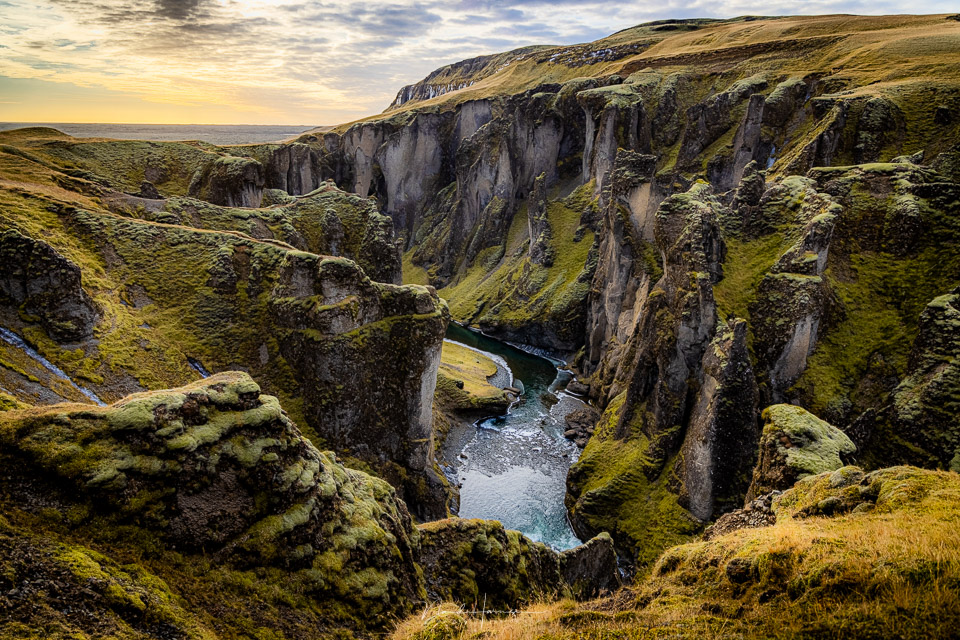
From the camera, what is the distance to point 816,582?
28.5ft

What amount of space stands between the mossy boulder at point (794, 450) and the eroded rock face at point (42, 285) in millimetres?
30773

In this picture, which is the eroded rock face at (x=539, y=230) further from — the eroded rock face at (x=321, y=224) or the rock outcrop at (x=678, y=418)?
the rock outcrop at (x=678, y=418)

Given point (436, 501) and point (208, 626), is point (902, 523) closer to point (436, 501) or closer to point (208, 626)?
point (208, 626)

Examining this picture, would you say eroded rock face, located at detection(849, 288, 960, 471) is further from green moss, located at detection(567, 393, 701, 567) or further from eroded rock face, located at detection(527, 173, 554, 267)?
eroded rock face, located at detection(527, 173, 554, 267)

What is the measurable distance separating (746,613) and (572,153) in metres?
94.4

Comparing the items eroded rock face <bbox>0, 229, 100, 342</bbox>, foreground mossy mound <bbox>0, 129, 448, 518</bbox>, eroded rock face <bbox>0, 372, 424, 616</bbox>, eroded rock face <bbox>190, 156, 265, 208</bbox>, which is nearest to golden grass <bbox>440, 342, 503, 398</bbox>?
foreground mossy mound <bbox>0, 129, 448, 518</bbox>

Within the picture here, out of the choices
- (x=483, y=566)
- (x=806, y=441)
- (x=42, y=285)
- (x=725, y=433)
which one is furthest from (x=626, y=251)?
(x=42, y=285)

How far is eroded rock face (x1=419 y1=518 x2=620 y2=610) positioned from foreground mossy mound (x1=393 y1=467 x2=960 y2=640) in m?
3.37

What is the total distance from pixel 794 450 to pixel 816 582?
11.9m

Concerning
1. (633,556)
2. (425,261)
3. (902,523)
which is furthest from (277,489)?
(425,261)

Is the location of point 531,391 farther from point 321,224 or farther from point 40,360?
point 40,360

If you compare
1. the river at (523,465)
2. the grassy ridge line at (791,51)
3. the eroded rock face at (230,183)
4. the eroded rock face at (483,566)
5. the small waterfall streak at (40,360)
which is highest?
the grassy ridge line at (791,51)

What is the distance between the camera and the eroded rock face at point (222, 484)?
9547mm

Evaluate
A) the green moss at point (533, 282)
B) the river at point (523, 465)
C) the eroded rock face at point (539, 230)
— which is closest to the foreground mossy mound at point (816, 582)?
the river at point (523, 465)
